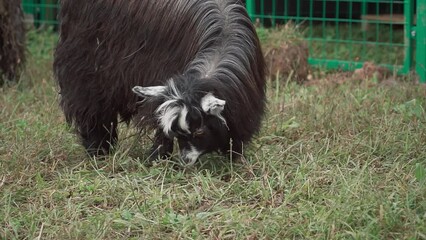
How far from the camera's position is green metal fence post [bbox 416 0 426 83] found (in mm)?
7805

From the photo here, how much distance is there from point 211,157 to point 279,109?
155 cm

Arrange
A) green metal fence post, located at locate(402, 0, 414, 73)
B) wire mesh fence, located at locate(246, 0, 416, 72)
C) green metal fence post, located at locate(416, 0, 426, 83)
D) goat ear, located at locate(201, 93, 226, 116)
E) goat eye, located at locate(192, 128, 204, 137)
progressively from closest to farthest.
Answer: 1. goat ear, located at locate(201, 93, 226, 116)
2. goat eye, located at locate(192, 128, 204, 137)
3. green metal fence post, located at locate(416, 0, 426, 83)
4. green metal fence post, located at locate(402, 0, 414, 73)
5. wire mesh fence, located at locate(246, 0, 416, 72)

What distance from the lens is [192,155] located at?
15.8ft

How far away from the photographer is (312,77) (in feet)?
26.3

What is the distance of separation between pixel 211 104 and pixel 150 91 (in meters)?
0.39

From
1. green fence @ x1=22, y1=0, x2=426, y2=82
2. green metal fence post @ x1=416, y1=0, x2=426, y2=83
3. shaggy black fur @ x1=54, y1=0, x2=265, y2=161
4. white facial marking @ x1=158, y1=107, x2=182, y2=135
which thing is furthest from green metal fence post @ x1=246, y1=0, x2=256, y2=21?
white facial marking @ x1=158, y1=107, x2=182, y2=135

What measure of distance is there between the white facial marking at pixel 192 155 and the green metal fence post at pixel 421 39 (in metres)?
3.62

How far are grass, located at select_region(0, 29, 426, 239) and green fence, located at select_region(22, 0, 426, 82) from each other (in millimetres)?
1586

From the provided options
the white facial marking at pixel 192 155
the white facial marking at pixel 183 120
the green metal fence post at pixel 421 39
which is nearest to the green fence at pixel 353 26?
the green metal fence post at pixel 421 39

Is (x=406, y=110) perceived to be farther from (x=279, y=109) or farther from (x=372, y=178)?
(x=372, y=178)

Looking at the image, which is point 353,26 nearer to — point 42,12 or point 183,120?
point 42,12

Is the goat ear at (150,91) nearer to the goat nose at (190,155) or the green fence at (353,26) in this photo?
the goat nose at (190,155)

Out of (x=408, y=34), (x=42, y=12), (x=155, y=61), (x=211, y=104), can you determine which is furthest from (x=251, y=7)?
(x=211, y=104)

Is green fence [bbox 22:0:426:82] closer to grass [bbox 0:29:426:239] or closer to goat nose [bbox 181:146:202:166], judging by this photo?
grass [bbox 0:29:426:239]
